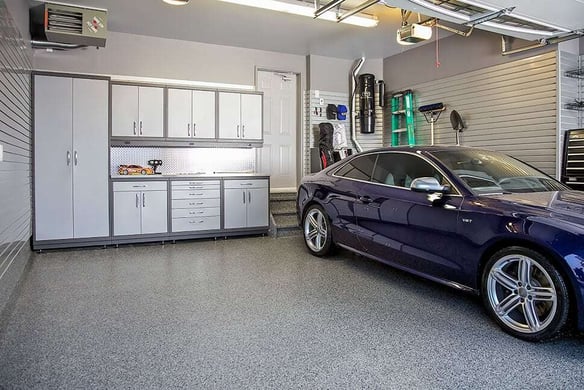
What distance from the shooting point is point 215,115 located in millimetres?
6152

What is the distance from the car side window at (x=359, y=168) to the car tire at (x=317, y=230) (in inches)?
20.2

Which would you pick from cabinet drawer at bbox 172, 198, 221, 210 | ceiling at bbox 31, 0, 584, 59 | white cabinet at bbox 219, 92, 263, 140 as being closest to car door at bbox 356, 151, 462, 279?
ceiling at bbox 31, 0, 584, 59

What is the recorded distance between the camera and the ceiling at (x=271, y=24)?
417 cm

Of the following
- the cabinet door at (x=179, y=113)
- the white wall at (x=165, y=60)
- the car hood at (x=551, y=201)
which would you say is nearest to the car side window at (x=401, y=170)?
the car hood at (x=551, y=201)

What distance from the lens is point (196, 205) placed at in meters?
5.72

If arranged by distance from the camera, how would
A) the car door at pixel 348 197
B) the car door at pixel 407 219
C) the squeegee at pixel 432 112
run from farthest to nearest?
1. the squeegee at pixel 432 112
2. the car door at pixel 348 197
3. the car door at pixel 407 219

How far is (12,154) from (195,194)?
268 cm

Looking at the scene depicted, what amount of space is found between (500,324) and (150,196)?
176 inches

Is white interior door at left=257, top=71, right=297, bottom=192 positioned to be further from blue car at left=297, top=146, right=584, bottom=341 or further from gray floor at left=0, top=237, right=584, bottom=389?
gray floor at left=0, top=237, right=584, bottom=389

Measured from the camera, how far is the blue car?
223 centimetres

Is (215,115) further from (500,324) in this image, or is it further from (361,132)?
(500,324)

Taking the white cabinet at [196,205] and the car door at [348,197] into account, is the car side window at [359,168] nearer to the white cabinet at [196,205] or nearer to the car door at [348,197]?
the car door at [348,197]

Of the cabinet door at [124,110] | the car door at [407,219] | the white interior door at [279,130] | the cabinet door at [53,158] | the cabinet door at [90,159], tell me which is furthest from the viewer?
the white interior door at [279,130]

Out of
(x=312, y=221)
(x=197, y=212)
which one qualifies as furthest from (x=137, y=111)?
(x=312, y=221)
